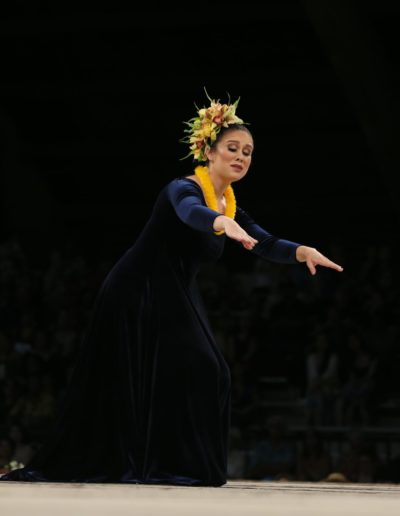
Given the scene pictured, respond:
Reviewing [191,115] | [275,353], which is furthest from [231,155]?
[191,115]

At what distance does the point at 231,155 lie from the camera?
4.52 m

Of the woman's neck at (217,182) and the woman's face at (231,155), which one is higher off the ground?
the woman's face at (231,155)

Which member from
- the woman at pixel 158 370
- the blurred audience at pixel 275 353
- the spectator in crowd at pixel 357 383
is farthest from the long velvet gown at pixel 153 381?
the spectator in crowd at pixel 357 383

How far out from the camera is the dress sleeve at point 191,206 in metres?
4.12

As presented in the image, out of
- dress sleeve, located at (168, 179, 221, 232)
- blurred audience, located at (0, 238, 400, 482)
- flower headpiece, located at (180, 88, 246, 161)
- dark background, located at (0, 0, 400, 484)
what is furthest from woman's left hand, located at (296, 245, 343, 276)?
dark background, located at (0, 0, 400, 484)

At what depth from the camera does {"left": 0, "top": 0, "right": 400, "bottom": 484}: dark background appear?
10.5 meters

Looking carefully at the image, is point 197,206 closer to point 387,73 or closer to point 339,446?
point 339,446

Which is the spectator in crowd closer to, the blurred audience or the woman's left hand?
the blurred audience

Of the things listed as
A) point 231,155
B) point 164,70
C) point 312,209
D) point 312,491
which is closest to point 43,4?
point 164,70

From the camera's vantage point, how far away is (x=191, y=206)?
165 inches

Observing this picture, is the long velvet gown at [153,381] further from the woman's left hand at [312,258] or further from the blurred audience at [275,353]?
the blurred audience at [275,353]

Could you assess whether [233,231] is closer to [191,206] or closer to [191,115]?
[191,206]

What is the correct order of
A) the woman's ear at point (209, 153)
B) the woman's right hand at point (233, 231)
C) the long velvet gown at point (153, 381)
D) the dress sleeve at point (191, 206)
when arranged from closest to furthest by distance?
the woman's right hand at point (233, 231) < the dress sleeve at point (191, 206) < the long velvet gown at point (153, 381) < the woman's ear at point (209, 153)

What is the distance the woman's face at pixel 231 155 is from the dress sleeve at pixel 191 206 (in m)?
0.13
